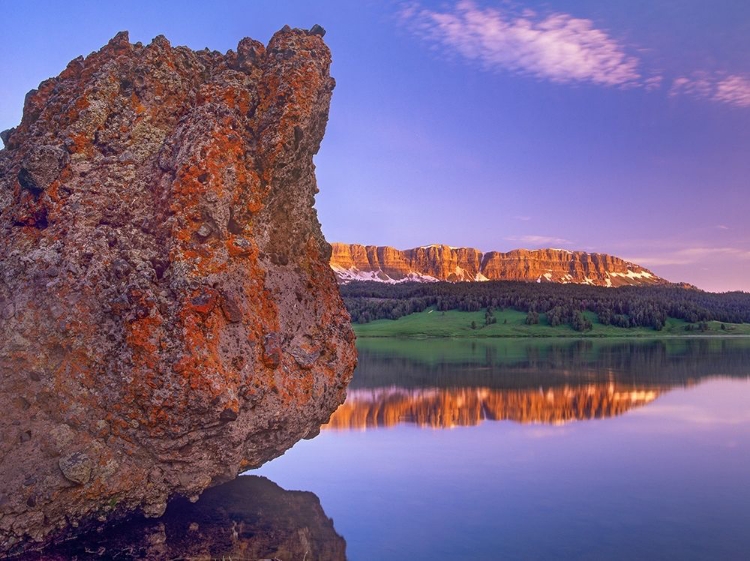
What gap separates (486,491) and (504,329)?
87041mm

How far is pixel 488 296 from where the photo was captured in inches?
4791

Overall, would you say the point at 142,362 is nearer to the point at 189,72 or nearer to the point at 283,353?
the point at 283,353

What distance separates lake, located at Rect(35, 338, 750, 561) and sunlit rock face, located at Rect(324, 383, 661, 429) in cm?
12

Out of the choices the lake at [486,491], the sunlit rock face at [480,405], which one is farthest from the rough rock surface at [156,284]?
the sunlit rock face at [480,405]

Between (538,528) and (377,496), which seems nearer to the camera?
(538,528)

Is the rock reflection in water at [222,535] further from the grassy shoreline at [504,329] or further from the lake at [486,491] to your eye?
the grassy shoreline at [504,329]

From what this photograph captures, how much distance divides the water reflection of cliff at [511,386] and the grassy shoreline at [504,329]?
4339 cm

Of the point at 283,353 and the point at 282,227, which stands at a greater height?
the point at 282,227

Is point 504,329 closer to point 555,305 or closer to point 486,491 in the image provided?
point 555,305

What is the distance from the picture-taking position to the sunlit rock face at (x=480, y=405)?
23297mm

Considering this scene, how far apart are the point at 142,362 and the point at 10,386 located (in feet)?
7.82

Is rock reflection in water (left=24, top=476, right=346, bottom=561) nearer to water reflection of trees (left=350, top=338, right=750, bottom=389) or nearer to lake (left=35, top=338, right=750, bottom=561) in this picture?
lake (left=35, top=338, right=750, bottom=561)

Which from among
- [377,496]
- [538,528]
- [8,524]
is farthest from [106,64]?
[538,528]

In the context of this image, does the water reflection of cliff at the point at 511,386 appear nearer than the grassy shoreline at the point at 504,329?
Yes
